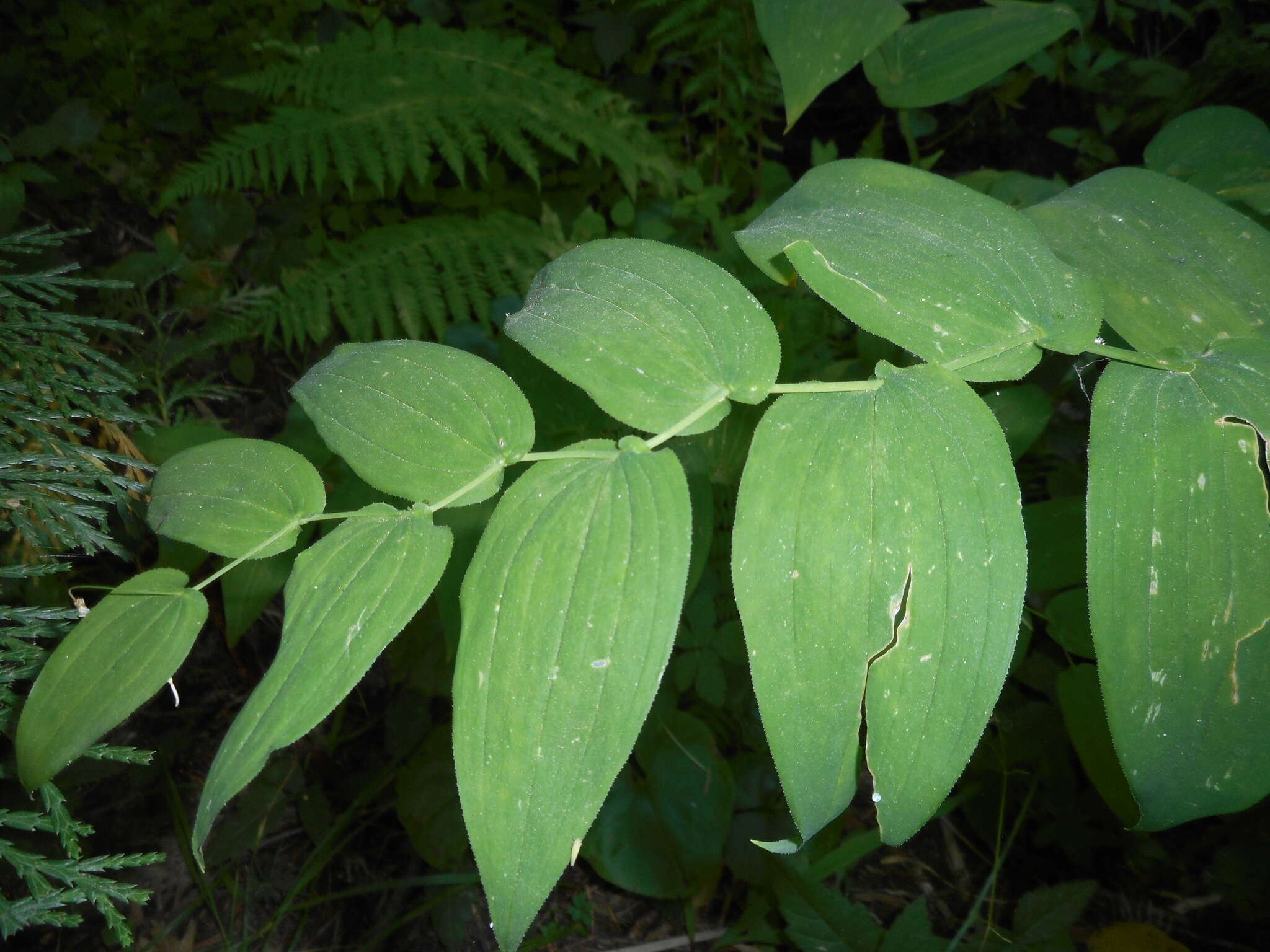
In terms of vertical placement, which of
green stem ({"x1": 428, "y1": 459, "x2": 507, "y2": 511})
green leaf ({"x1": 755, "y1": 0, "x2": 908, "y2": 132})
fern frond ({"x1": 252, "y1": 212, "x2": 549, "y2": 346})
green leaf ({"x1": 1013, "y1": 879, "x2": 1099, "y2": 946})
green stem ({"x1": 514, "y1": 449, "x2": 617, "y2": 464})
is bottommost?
green leaf ({"x1": 1013, "y1": 879, "x2": 1099, "y2": 946})

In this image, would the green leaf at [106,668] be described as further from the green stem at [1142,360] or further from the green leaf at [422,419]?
the green stem at [1142,360]

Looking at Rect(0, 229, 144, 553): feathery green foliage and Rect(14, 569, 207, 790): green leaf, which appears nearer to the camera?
Rect(14, 569, 207, 790): green leaf

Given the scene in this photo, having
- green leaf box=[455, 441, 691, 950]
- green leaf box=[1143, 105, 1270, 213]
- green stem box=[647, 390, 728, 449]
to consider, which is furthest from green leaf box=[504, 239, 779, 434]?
green leaf box=[1143, 105, 1270, 213]

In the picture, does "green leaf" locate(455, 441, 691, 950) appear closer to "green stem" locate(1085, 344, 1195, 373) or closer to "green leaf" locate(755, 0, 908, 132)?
"green stem" locate(1085, 344, 1195, 373)

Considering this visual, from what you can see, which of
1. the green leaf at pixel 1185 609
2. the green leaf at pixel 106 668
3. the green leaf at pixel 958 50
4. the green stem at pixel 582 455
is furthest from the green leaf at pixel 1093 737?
the green leaf at pixel 106 668

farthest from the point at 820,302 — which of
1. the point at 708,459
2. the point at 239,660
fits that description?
the point at 239,660

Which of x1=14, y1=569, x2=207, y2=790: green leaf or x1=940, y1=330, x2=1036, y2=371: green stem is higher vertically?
x1=940, y1=330, x2=1036, y2=371: green stem

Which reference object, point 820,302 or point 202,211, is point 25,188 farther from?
point 820,302
